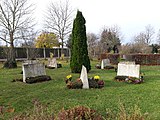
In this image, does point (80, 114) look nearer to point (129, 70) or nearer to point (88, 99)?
point (88, 99)

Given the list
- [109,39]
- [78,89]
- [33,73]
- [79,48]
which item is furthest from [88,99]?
[109,39]

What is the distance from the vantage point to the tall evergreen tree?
16.4 meters

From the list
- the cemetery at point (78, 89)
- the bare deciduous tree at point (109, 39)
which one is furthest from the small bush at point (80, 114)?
the bare deciduous tree at point (109, 39)

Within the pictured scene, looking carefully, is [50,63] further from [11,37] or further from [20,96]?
[20,96]

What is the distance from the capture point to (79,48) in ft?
54.2

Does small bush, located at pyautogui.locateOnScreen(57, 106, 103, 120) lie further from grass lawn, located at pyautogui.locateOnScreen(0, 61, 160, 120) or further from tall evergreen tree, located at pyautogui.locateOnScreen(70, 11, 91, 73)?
tall evergreen tree, located at pyautogui.locateOnScreen(70, 11, 91, 73)

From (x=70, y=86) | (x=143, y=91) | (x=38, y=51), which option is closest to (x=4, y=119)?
(x=70, y=86)

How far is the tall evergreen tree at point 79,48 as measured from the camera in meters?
16.4

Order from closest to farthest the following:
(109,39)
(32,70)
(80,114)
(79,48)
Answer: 1. (80,114)
2. (32,70)
3. (79,48)
4. (109,39)

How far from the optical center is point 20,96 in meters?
8.20

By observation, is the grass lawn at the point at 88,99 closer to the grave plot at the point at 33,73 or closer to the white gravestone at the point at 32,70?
the grave plot at the point at 33,73

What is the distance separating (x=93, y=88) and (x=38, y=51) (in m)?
Answer: 31.1

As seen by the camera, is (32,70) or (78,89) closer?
(78,89)

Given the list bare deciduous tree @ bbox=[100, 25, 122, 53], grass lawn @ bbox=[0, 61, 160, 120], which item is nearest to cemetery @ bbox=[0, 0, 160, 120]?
grass lawn @ bbox=[0, 61, 160, 120]
